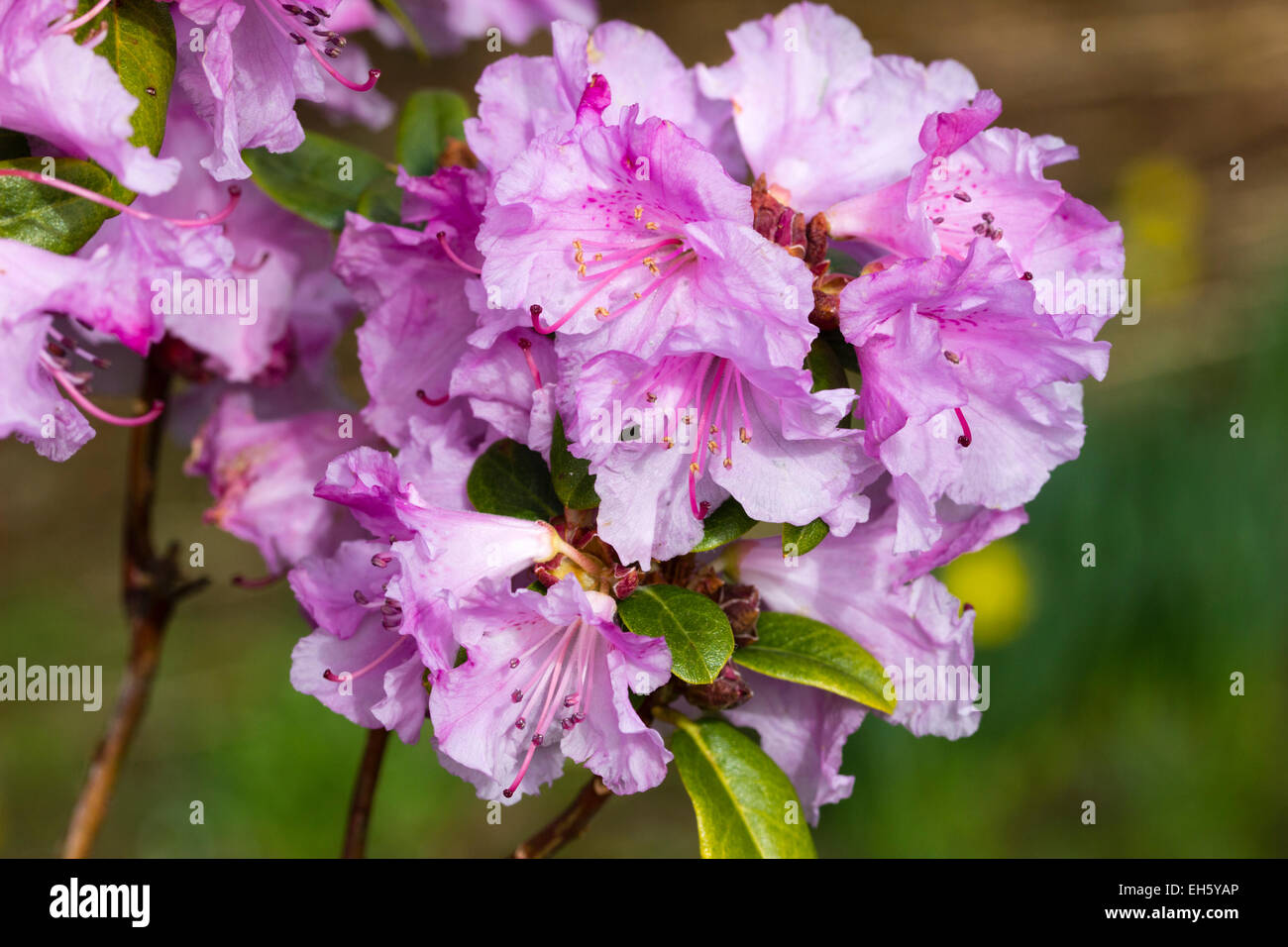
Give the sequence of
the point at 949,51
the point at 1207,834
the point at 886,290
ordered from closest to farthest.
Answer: the point at 886,290 → the point at 1207,834 → the point at 949,51

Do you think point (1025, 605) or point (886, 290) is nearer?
point (886, 290)

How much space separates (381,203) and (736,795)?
1.78 ft

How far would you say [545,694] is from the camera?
33.5 inches

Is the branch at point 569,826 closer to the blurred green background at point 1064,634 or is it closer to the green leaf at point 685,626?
the green leaf at point 685,626

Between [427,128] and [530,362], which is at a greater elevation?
[427,128]

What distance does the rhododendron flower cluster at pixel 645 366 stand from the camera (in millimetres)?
745

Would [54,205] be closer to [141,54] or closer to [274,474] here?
[141,54]

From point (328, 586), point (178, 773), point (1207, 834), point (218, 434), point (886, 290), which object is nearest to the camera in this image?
point (886, 290)

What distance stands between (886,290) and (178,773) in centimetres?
278

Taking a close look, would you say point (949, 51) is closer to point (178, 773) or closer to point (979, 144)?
point (178, 773)

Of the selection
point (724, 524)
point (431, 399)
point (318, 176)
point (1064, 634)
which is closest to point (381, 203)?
point (318, 176)
